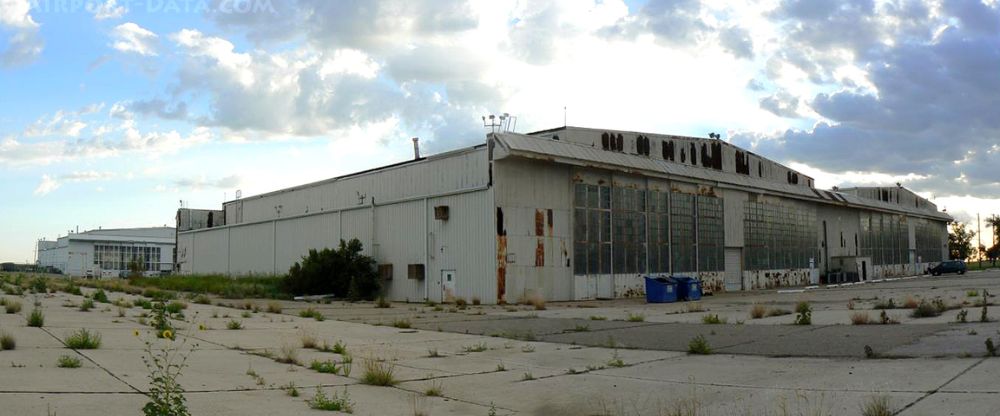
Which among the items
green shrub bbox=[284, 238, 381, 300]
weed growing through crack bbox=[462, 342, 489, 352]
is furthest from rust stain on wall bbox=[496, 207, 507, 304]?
weed growing through crack bbox=[462, 342, 489, 352]

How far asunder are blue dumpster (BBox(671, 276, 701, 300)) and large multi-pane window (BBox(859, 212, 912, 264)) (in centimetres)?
3669

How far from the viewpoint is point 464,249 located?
3278 cm

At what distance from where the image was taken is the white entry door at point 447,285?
33250mm

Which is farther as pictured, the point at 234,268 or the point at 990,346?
the point at 234,268

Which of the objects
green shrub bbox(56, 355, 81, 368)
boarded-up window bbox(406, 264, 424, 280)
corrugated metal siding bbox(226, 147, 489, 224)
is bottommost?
green shrub bbox(56, 355, 81, 368)

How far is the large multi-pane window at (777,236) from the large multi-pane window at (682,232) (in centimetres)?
683

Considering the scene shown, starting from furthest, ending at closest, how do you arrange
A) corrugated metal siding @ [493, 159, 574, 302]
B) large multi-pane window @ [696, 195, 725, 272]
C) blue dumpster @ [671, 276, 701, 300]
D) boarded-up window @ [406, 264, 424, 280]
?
large multi-pane window @ [696, 195, 725, 272] → boarded-up window @ [406, 264, 424, 280] → blue dumpster @ [671, 276, 701, 300] → corrugated metal siding @ [493, 159, 574, 302]

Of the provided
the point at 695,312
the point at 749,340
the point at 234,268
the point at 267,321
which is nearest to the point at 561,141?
the point at 695,312

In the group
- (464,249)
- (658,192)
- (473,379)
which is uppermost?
(658,192)

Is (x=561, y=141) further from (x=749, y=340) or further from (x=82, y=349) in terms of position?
(x=82, y=349)

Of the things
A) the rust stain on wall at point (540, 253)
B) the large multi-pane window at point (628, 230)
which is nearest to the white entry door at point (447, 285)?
the rust stain on wall at point (540, 253)

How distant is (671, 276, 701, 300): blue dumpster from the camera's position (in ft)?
112

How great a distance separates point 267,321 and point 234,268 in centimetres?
3591

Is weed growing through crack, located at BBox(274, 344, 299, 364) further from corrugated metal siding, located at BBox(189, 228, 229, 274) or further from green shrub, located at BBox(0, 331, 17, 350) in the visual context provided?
corrugated metal siding, located at BBox(189, 228, 229, 274)
